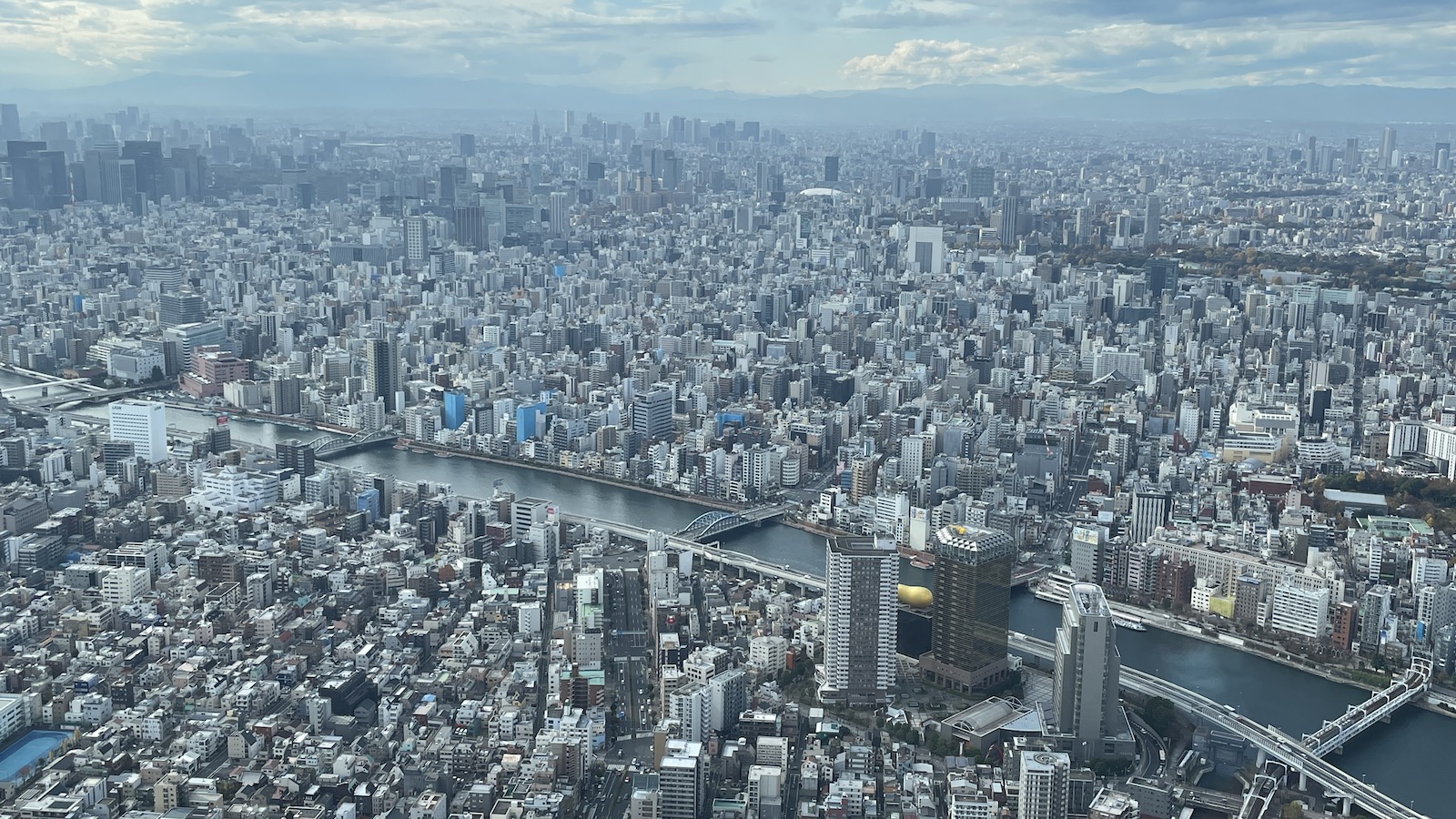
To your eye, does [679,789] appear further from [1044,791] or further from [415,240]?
[415,240]

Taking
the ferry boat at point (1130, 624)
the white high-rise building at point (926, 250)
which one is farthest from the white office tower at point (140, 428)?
the white high-rise building at point (926, 250)

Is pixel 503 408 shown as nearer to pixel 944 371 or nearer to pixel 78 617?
pixel 944 371

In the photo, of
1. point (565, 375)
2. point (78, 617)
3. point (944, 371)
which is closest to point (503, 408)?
point (565, 375)

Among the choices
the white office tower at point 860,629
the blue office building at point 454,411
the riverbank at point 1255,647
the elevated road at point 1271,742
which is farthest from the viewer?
the blue office building at point 454,411

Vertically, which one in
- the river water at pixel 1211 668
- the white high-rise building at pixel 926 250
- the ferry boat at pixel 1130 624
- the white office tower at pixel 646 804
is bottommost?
the river water at pixel 1211 668

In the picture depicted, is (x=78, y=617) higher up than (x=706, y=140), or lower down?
lower down

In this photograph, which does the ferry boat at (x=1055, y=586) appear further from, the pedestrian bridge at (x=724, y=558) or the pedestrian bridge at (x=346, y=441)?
the pedestrian bridge at (x=346, y=441)

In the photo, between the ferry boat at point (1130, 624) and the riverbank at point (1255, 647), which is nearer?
the riverbank at point (1255, 647)
